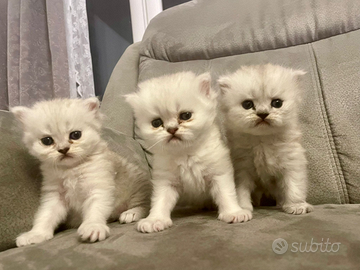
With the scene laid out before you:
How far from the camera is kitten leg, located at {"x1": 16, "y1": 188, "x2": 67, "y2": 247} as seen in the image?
0.95 metres

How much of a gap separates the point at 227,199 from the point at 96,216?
19.0 inches

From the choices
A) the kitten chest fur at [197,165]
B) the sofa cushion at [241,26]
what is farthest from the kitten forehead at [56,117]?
the sofa cushion at [241,26]

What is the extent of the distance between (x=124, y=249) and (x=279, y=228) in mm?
457

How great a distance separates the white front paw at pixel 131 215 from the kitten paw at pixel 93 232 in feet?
0.69

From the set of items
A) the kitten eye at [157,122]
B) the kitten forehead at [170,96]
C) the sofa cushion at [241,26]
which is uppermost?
the sofa cushion at [241,26]

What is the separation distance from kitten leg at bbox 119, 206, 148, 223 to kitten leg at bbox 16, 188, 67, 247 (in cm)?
23

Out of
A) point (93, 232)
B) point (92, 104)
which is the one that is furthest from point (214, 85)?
point (93, 232)

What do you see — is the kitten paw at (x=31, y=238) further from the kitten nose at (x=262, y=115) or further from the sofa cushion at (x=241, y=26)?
the sofa cushion at (x=241, y=26)

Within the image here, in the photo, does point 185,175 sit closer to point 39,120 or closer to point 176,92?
point 176,92

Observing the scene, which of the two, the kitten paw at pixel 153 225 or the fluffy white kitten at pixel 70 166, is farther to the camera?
the fluffy white kitten at pixel 70 166

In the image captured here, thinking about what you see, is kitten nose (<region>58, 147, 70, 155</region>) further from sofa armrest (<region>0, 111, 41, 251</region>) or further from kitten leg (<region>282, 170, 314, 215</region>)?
kitten leg (<region>282, 170, 314, 215</region>)

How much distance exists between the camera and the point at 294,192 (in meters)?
1.11

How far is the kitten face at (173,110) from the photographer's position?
103 centimetres

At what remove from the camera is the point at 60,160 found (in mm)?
1084
